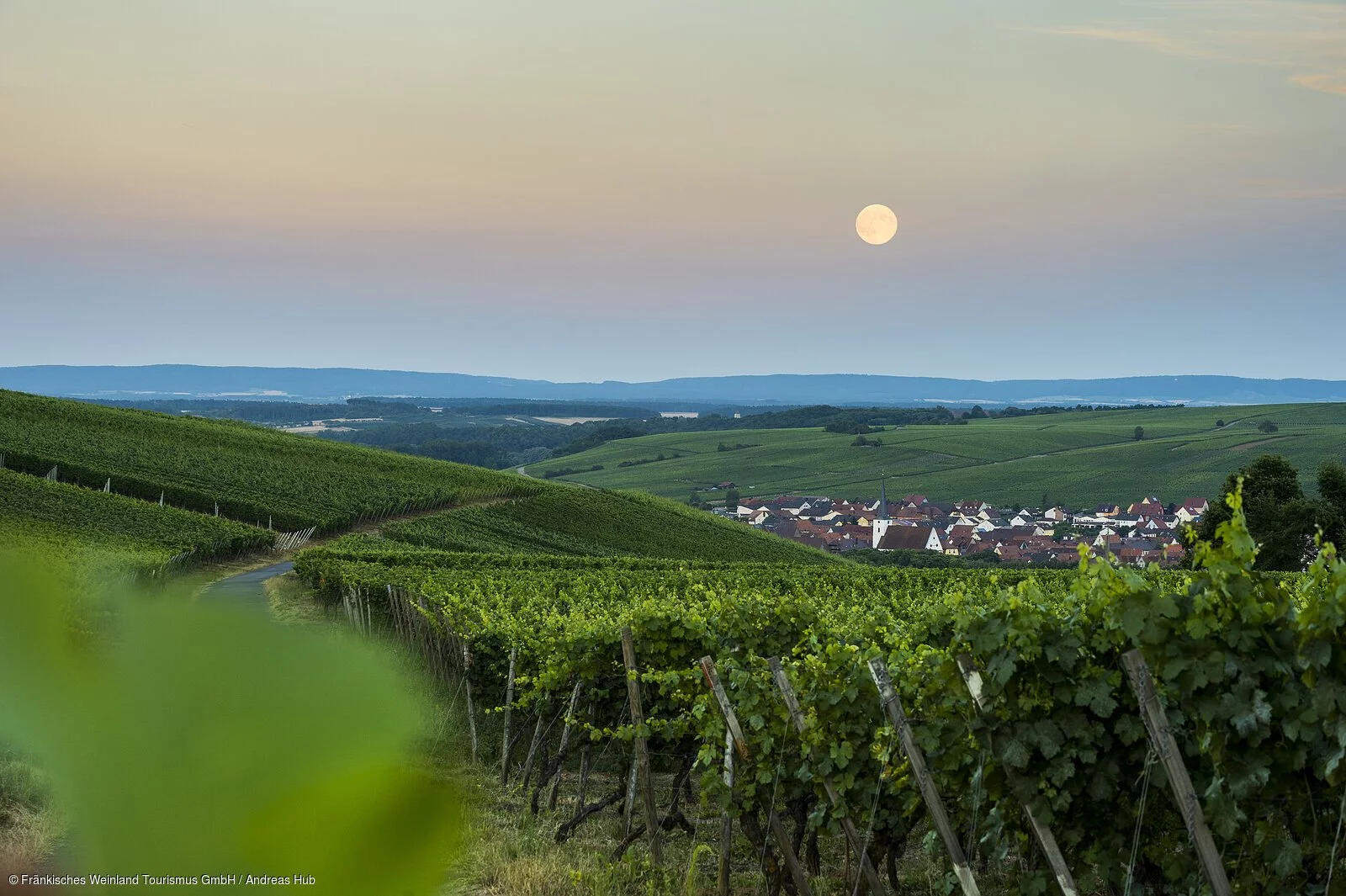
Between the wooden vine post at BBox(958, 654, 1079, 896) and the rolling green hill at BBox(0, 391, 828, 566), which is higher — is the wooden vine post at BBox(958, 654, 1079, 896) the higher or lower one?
the higher one

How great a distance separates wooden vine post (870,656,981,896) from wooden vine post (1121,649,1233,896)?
128 cm

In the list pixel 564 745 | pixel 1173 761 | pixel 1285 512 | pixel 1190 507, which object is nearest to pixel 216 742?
pixel 1173 761

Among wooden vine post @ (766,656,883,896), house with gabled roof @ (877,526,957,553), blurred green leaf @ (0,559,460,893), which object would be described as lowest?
house with gabled roof @ (877,526,957,553)

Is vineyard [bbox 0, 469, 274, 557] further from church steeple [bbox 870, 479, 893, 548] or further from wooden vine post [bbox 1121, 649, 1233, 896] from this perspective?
church steeple [bbox 870, 479, 893, 548]

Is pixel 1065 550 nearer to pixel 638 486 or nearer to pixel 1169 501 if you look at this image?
pixel 1169 501

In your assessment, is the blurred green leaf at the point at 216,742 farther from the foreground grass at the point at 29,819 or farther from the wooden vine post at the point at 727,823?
the wooden vine post at the point at 727,823

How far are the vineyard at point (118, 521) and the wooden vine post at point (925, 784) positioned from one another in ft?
107

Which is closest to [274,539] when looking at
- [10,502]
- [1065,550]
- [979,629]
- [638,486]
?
[10,502]

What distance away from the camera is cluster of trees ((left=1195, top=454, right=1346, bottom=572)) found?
156 ft

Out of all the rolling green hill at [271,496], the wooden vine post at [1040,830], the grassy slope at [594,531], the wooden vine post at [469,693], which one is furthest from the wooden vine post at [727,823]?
the grassy slope at [594,531]

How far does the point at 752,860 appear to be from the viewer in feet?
32.1

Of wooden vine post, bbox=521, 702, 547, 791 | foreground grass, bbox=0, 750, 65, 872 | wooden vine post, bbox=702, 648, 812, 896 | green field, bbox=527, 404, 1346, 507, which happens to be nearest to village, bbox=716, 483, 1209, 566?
green field, bbox=527, 404, 1346, 507

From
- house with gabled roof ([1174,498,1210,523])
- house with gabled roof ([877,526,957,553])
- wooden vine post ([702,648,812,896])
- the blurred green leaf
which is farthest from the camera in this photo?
house with gabled roof ([877,526,957,553])

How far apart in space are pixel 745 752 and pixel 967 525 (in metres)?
114
